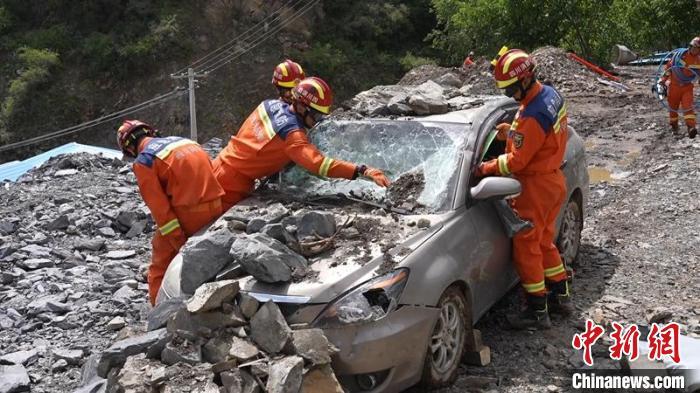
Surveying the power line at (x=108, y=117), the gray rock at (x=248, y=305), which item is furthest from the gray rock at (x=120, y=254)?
the power line at (x=108, y=117)

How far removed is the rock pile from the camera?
3359 millimetres

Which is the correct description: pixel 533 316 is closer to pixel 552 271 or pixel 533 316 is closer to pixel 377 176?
pixel 552 271

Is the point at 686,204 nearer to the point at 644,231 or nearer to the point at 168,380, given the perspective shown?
the point at 644,231

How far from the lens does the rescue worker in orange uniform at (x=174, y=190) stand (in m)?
5.16

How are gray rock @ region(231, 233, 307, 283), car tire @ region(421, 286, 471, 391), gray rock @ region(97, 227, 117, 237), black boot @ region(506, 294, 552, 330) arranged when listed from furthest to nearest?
gray rock @ region(97, 227, 117, 237)
black boot @ region(506, 294, 552, 330)
car tire @ region(421, 286, 471, 391)
gray rock @ region(231, 233, 307, 283)

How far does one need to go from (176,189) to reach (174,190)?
2 cm

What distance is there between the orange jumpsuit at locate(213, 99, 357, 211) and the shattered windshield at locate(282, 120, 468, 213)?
0.55 feet

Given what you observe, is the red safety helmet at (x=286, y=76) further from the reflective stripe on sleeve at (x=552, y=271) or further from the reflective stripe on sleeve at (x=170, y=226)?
the reflective stripe on sleeve at (x=552, y=271)

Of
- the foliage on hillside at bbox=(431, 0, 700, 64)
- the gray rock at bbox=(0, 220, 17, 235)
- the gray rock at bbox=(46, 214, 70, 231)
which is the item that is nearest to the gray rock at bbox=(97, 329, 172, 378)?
the gray rock at bbox=(46, 214, 70, 231)

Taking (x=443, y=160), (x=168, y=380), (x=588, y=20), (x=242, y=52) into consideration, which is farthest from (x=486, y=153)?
(x=242, y=52)

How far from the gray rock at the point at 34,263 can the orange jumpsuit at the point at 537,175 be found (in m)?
4.78

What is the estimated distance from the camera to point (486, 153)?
16.5ft

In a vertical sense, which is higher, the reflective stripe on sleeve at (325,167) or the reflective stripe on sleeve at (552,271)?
the reflective stripe on sleeve at (325,167)

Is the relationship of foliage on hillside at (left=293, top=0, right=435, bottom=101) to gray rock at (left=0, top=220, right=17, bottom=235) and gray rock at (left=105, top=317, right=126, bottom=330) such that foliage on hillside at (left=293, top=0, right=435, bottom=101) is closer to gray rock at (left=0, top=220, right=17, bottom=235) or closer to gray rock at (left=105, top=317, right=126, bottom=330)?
gray rock at (left=0, top=220, right=17, bottom=235)
